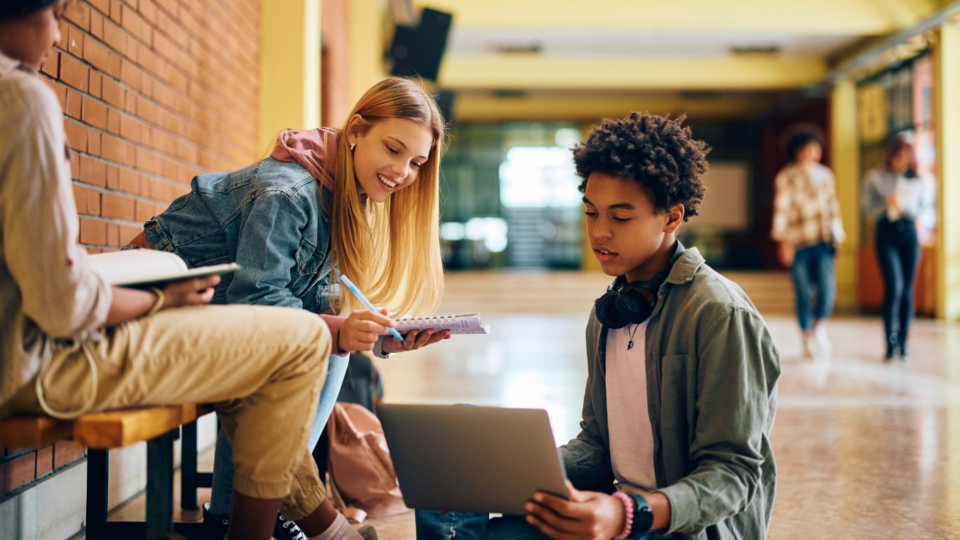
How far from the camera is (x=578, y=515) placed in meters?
1.16

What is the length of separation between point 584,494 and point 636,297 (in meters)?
0.39

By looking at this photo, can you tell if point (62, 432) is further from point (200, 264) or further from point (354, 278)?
point (354, 278)

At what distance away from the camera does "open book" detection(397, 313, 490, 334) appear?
1646mm

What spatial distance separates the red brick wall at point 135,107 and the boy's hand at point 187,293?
49 cm

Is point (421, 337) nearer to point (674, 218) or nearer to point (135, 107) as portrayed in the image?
point (674, 218)

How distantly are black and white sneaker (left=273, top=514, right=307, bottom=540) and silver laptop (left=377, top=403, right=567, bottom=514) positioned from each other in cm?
50

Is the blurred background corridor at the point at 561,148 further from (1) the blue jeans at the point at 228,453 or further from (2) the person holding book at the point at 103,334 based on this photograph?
(2) the person holding book at the point at 103,334

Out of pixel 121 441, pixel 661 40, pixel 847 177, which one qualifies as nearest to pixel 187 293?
pixel 121 441

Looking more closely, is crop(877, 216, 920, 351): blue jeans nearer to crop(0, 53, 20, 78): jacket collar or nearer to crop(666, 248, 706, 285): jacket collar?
crop(666, 248, 706, 285): jacket collar

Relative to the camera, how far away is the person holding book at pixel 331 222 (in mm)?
1685

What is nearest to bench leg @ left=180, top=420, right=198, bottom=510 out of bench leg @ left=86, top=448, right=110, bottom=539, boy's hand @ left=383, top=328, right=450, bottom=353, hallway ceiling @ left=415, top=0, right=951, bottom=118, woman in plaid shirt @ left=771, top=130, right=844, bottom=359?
bench leg @ left=86, top=448, right=110, bottom=539

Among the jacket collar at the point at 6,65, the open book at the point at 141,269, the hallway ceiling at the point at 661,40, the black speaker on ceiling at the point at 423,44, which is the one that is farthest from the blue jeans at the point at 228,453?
the hallway ceiling at the point at 661,40

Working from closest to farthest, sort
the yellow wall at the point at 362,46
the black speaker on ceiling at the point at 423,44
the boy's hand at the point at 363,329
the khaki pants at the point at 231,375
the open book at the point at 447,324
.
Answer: the khaki pants at the point at 231,375 → the boy's hand at the point at 363,329 → the open book at the point at 447,324 → the black speaker on ceiling at the point at 423,44 → the yellow wall at the point at 362,46

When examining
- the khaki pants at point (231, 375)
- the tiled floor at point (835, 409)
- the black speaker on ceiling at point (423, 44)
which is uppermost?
the black speaker on ceiling at point (423, 44)
